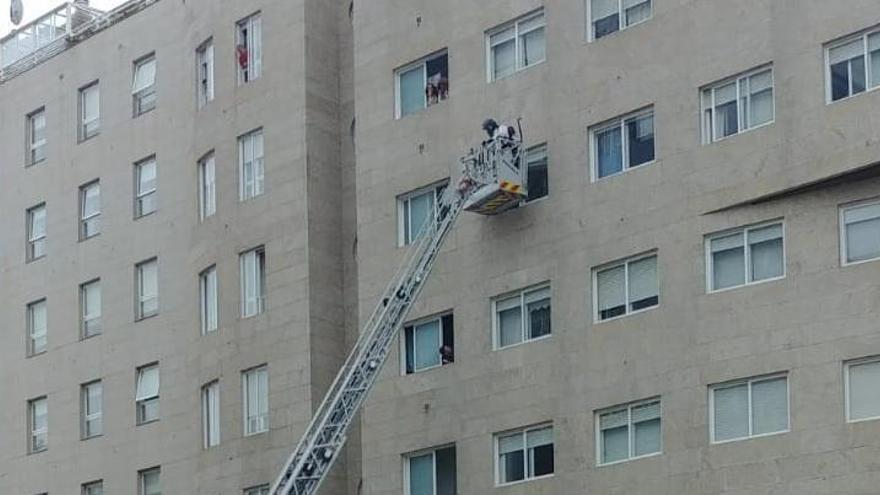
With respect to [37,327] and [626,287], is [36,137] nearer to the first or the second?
[37,327]

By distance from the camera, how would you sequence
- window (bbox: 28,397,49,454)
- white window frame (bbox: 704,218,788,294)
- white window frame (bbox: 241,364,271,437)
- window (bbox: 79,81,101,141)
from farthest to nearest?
window (bbox: 79,81,101,141), window (bbox: 28,397,49,454), white window frame (bbox: 241,364,271,437), white window frame (bbox: 704,218,788,294)

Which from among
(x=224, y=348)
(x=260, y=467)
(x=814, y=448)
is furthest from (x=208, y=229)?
(x=814, y=448)

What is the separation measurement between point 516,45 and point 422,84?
3152mm

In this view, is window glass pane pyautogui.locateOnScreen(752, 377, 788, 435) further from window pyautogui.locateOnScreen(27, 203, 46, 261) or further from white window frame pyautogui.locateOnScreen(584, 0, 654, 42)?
window pyautogui.locateOnScreen(27, 203, 46, 261)

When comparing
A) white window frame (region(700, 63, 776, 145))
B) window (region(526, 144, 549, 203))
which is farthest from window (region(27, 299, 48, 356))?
white window frame (region(700, 63, 776, 145))

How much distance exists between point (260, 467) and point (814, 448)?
1642 centimetres

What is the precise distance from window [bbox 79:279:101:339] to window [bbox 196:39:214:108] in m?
7.19

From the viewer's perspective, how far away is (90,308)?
58.0m

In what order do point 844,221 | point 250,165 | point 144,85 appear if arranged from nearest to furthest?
point 844,221 < point 250,165 < point 144,85

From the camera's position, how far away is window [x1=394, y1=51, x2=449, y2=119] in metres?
46.3

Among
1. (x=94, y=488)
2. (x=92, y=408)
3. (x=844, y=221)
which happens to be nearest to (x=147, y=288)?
(x=92, y=408)

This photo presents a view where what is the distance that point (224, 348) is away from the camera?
165 ft

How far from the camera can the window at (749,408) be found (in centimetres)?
3769

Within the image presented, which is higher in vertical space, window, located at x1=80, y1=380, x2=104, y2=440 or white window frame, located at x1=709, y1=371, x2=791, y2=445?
window, located at x1=80, y1=380, x2=104, y2=440
